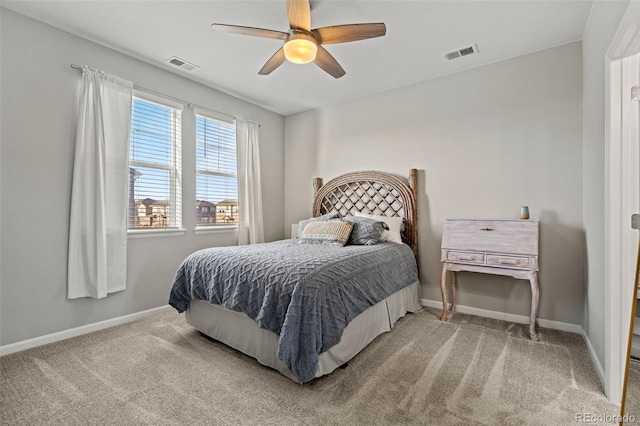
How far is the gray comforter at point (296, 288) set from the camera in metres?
1.78

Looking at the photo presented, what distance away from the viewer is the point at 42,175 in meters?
2.49

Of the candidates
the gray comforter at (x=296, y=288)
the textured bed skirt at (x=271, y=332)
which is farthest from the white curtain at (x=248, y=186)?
the textured bed skirt at (x=271, y=332)

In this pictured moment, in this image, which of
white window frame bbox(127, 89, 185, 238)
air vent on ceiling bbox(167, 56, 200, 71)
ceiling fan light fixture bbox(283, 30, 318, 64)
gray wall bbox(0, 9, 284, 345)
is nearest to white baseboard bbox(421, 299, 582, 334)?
ceiling fan light fixture bbox(283, 30, 318, 64)

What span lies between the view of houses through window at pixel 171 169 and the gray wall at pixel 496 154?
1.76 meters

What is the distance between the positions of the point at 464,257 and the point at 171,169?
3.34 meters

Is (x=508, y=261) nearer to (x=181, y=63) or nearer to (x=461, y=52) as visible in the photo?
(x=461, y=52)

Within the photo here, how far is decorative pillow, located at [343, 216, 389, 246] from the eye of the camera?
3.21 meters

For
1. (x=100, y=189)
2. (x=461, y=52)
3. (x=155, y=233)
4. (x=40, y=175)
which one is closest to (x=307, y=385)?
(x=155, y=233)

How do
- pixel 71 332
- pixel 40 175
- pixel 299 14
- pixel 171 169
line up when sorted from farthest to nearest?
pixel 171 169, pixel 71 332, pixel 40 175, pixel 299 14

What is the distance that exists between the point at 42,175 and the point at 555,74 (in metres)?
4.73

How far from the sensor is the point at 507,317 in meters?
3.01

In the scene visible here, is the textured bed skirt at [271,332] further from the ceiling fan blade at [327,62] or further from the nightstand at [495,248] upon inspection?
the ceiling fan blade at [327,62]

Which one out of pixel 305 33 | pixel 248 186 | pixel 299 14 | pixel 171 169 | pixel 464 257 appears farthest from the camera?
pixel 248 186

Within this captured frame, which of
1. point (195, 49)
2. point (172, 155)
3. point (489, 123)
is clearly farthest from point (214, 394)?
point (489, 123)
